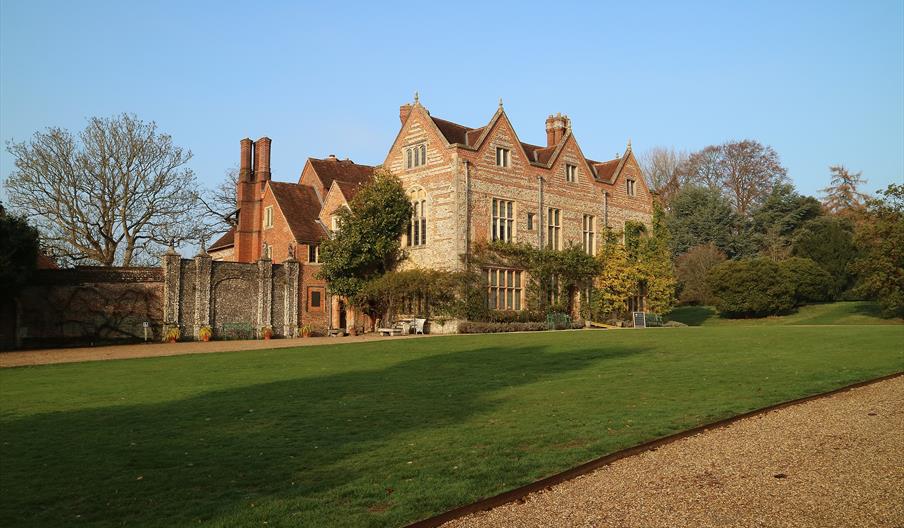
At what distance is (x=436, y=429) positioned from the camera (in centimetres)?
981

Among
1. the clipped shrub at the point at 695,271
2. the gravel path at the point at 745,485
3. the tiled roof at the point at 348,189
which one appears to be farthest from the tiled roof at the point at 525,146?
the gravel path at the point at 745,485

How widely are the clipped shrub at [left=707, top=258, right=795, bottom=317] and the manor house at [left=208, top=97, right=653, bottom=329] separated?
25.2 ft

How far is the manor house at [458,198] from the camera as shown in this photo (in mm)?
34438

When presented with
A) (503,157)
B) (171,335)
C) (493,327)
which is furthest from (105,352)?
(503,157)

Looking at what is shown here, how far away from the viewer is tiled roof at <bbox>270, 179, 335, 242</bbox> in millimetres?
40062

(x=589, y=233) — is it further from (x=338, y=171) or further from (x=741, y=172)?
(x=741, y=172)

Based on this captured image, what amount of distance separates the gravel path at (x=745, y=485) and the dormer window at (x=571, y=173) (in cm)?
3081

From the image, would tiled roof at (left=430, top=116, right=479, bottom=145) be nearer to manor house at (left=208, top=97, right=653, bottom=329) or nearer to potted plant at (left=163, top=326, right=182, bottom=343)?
manor house at (left=208, top=97, right=653, bottom=329)

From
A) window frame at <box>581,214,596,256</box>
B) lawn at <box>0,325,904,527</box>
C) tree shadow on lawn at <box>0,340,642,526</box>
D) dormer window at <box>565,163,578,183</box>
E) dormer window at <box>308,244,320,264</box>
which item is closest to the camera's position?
tree shadow on lawn at <box>0,340,642,526</box>

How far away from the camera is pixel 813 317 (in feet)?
147

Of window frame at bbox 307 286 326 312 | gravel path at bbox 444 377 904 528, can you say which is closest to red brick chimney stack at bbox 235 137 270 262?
window frame at bbox 307 286 326 312

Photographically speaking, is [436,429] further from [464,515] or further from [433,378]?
[433,378]

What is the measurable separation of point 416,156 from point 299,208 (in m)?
9.36

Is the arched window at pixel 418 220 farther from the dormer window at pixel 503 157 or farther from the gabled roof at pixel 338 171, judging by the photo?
the gabled roof at pixel 338 171
